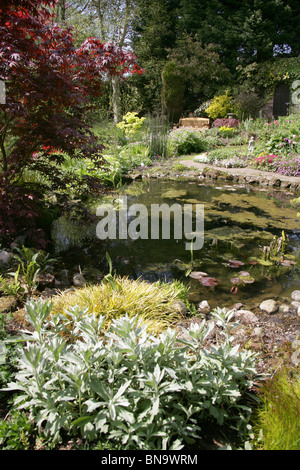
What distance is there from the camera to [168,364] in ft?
4.77

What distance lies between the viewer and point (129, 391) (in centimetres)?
129

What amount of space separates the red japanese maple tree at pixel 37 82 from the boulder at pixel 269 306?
2.30m

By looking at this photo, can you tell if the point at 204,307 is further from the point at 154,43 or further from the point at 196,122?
the point at 154,43

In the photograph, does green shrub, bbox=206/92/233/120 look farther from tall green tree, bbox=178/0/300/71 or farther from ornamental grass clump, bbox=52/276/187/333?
ornamental grass clump, bbox=52/276/187/333

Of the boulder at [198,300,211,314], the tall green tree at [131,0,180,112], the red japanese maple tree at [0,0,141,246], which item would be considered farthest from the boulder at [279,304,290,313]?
the tall green tree at [131,0,180,112]

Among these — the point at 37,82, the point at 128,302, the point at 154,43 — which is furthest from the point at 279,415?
the point at 154,43

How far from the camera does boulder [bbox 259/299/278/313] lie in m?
2.53

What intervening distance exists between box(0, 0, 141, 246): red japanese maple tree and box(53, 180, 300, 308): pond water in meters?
0.91

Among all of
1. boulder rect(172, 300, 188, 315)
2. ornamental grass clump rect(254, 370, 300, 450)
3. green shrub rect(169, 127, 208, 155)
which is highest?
green shrub rect(169, 127, 208, 155)

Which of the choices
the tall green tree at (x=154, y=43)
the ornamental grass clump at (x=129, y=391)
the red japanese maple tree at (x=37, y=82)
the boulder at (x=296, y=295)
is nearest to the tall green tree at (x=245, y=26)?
the tall green tree at (x=154, y=43)

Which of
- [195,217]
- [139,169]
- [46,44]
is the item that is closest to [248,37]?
[139,169]

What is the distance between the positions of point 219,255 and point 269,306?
1.20 metres

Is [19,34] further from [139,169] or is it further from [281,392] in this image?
[139,169]
